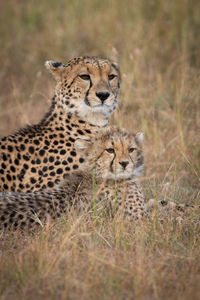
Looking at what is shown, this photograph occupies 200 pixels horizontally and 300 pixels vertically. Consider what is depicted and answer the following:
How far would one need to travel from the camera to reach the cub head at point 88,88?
4.54 meters

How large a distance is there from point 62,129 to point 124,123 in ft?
3.98

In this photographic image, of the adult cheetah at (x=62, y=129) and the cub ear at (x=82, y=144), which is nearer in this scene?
the cub ear at (x=82, y=144)

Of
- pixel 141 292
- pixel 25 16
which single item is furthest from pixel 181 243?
pixel 25 16

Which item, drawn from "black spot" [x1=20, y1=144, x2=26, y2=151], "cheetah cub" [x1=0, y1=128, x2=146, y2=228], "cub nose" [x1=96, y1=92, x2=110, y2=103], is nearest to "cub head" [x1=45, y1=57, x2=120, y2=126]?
"cub nose" [x1=96, y1=92, x2=110, y2=103]

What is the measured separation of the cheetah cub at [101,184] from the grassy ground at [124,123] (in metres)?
0.19

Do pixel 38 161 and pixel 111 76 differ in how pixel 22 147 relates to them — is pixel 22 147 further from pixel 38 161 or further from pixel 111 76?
pixel 111 76

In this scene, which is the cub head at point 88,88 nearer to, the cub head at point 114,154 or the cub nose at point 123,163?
the cub head at point 114,154

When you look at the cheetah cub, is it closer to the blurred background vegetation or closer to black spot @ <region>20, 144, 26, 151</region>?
black spot @ <region>20, 144, 26, 151</region>

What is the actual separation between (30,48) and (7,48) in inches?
14.1

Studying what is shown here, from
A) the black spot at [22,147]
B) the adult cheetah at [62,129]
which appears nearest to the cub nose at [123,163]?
the adult cheetah at [62,129]

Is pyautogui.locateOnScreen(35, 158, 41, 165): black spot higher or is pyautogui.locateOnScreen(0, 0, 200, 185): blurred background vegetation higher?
pyautogui.locateOnScreen(0, 0, 200, 185): blurred background vegetation

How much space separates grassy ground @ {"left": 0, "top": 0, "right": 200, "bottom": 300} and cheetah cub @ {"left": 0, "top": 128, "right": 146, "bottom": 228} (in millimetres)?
193

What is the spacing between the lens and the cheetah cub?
12.3ft

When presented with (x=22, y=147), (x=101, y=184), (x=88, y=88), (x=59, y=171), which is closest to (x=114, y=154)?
(x=101, y=184)
